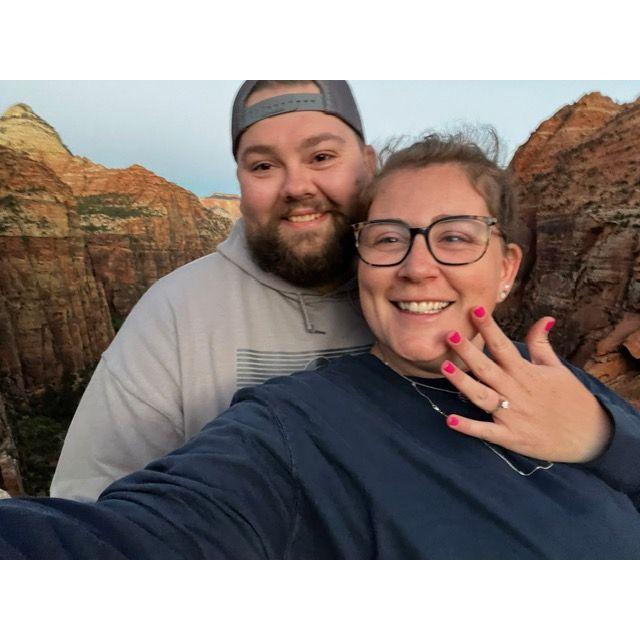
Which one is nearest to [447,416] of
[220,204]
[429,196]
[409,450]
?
[409,450]

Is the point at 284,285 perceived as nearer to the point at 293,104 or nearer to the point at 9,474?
the point at 293,104

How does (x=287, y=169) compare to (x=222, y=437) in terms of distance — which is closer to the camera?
(x=222, y=437)

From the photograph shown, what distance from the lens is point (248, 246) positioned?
7.02 feet

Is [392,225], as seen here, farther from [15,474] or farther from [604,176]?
[604,176]

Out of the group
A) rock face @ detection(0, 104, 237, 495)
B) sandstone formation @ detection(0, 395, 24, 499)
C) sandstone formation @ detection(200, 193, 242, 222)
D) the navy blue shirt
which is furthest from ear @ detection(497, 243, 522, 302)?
sandstone formation @ detection(200, 193, 242, 222)

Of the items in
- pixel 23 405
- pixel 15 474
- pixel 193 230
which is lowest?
pixel 23 405

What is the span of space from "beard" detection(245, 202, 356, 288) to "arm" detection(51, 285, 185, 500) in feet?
1.55

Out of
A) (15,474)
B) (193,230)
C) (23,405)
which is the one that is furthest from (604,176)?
(193,230)

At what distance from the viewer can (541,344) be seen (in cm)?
156

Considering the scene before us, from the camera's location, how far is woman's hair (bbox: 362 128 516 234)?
161 centimetres

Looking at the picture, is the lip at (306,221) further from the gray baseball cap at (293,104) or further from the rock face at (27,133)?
the rock face at (27,133)

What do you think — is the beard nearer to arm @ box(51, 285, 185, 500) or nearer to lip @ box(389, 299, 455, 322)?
arm @ box(51, 285, 185, 500)

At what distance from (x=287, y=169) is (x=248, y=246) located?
0.37 m

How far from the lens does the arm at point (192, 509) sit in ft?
3.14
